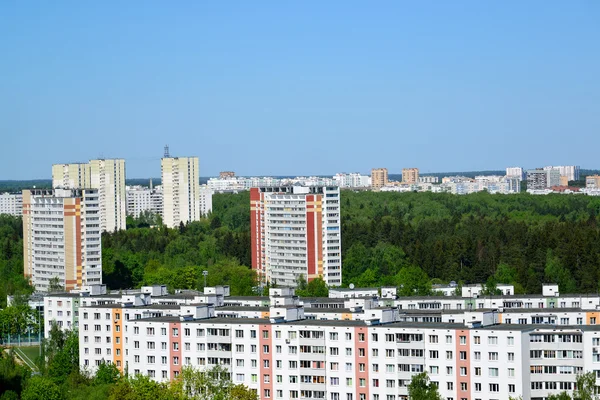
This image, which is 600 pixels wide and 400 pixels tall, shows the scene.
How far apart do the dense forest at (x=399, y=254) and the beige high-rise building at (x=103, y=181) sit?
778cm

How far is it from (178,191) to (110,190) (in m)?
6.29

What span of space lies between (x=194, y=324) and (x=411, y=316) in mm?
6642

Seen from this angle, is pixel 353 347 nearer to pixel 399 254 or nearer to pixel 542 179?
pixel 399 254

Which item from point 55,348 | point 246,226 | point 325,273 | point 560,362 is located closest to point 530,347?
point 560,362

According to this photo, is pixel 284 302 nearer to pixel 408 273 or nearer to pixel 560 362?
pixel 560 362

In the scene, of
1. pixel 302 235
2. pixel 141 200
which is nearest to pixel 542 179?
pixel 141 200

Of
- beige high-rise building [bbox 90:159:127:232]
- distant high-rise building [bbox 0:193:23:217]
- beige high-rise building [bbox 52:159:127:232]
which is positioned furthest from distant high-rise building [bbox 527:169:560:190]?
beige high-rise building [bbox 52:159:127:232]

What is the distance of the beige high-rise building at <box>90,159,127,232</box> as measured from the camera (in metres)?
91.0

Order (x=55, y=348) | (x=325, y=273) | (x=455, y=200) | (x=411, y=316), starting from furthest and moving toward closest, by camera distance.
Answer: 1. (x=455, y=200)
2. (x=325, y=273)
3. (x=55, y=348)
4. (x=411, y=316)

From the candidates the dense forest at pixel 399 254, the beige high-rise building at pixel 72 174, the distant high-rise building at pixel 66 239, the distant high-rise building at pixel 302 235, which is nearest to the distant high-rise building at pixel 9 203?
the beige high-rise building at pixel 72 174

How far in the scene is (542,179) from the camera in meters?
159

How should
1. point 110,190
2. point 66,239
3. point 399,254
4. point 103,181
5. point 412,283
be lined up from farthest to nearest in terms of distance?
point 103,181 < point 110,190 < point 399,254 < point 66,239 < point 412,283

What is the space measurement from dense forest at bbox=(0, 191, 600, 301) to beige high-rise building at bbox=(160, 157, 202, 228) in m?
9.85

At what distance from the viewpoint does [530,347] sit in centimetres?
2791
